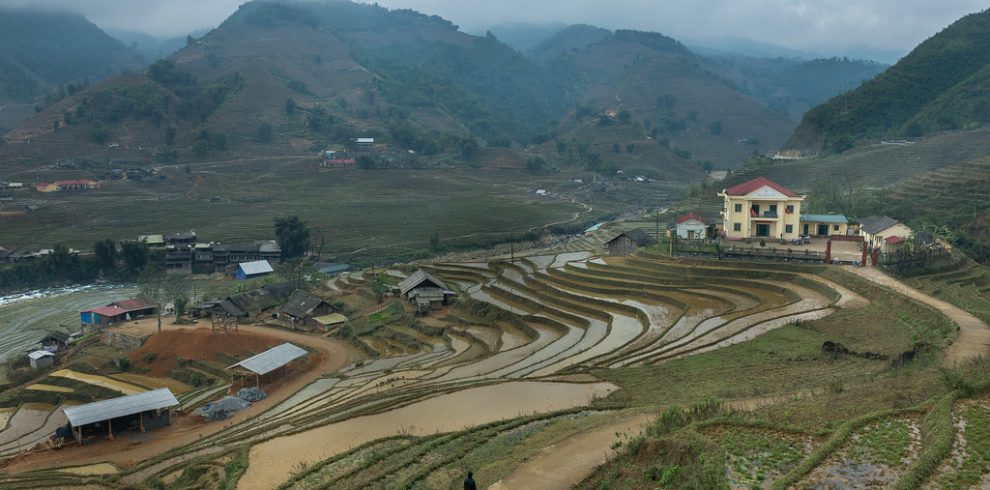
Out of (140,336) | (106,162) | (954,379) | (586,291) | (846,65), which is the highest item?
(846,65)

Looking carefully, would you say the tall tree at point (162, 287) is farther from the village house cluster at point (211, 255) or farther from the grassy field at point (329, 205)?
the grassy field at point (329, 205)

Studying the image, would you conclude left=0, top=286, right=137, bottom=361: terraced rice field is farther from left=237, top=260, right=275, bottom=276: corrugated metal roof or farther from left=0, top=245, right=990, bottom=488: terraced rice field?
left=0, top=245, right=990, bottom=488: terraced rice field

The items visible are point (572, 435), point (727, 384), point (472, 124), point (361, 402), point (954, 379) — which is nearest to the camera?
point (954, 379)

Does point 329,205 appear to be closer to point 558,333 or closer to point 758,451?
point 558,333

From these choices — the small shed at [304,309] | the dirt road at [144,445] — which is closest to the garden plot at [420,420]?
the dirt road at [144,445]

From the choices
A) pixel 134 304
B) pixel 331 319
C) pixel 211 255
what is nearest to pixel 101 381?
pixel 331 319

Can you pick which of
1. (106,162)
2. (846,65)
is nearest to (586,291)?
(106,162)

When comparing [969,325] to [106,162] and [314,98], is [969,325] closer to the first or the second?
[106,162]
